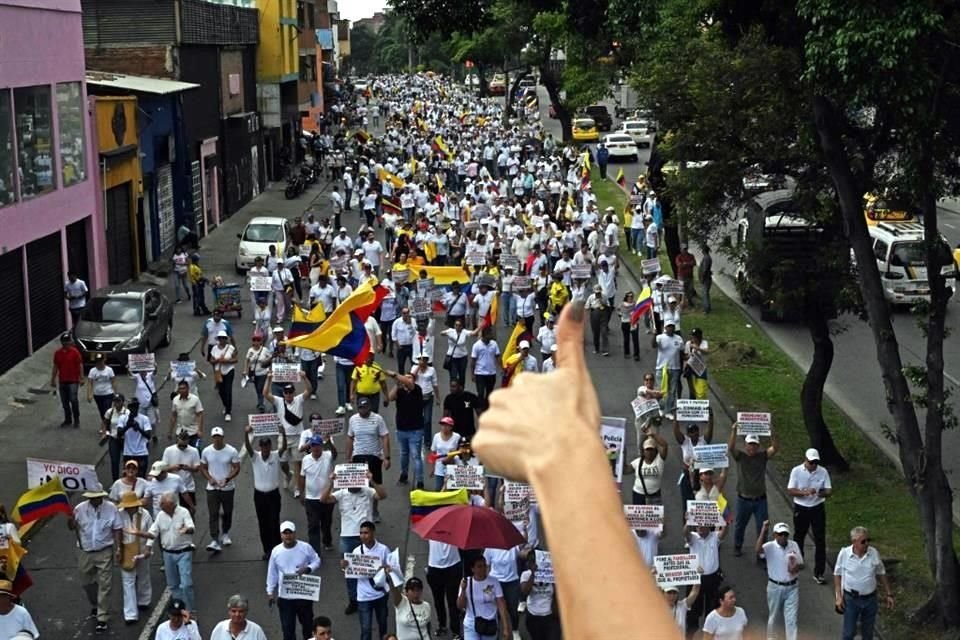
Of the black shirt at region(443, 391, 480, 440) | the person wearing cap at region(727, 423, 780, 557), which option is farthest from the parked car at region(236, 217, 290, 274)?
the person wearing cap at region(727, 423, 780, 557)

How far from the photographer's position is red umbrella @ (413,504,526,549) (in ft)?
40.8

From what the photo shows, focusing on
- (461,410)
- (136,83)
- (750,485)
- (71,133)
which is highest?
(136,83)

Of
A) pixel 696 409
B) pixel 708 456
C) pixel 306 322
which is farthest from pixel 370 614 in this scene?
pixel 306 322

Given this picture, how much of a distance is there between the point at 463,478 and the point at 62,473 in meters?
4.04

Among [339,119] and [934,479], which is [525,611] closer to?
[934,479]

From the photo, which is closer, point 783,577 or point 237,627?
point 237,627

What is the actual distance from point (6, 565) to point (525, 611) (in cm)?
473

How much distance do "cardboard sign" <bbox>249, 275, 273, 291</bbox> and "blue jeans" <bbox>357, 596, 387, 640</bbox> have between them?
1447 centimetres

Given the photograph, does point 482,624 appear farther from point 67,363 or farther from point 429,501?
point 67,363

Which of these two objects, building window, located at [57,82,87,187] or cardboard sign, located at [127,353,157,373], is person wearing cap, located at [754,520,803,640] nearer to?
cardboard sign, located at [127,353,157,373]

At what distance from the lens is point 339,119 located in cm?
9156

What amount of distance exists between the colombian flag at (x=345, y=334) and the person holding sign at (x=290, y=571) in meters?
5.88

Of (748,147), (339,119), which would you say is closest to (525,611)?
(748,147)

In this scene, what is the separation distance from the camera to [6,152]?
2573 centimetres
